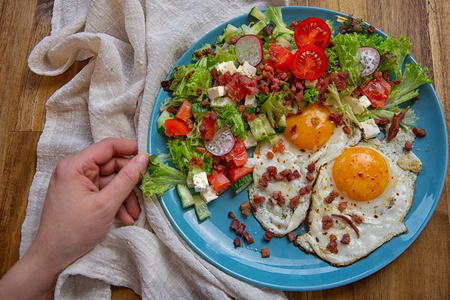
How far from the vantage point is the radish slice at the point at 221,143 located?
11.6ft

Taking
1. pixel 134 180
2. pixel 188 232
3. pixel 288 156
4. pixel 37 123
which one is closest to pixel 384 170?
pixel 288 156

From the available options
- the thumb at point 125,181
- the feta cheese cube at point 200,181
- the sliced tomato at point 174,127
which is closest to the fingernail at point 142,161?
the thumb at point 125,181

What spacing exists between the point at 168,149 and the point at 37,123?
5.37ft

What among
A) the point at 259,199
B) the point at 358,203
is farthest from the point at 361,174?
the point at 259,199

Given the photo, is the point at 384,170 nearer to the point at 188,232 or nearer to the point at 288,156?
the point at 288,156

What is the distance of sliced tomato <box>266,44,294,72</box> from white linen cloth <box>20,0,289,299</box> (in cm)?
69

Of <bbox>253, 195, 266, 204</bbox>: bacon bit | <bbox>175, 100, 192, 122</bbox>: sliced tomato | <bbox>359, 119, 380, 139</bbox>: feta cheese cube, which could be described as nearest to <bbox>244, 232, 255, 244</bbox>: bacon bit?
<bbox>253, 195, 266, 204</bbox>: bacon bit

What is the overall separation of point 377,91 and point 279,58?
106 centimetres

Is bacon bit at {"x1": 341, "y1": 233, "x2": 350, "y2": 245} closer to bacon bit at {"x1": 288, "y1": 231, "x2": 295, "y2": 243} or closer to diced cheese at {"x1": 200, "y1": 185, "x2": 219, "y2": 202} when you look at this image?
bacon bit at {"x1": 288, "y1": 231, "x2": 295, "y2": 243}

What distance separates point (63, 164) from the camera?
11.4 ft

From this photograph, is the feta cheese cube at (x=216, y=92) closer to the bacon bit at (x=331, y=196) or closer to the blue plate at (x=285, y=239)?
the blue plate at (x=285, y=239)

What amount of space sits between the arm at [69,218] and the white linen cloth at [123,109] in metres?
0.20

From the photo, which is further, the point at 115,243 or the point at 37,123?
the point at 37,123

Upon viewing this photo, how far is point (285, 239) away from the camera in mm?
3635
